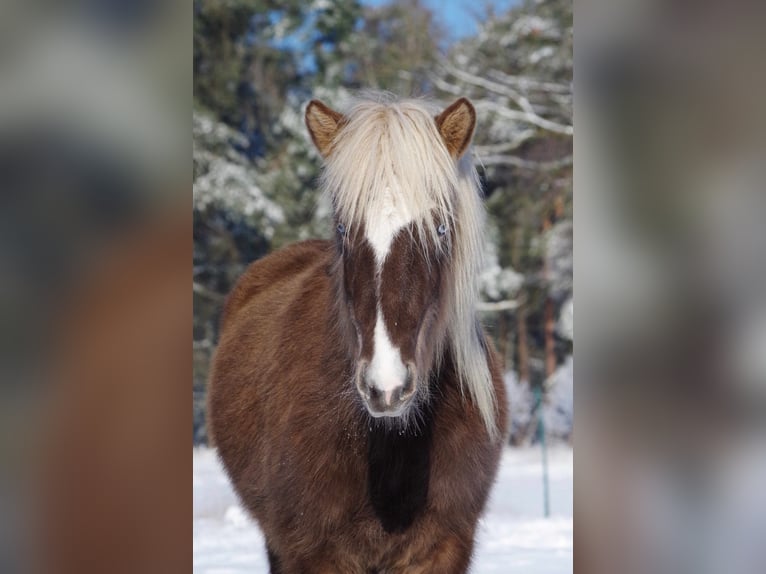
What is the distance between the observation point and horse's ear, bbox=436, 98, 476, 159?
106 inches

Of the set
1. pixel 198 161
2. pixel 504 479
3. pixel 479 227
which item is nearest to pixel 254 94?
pixel 198 161

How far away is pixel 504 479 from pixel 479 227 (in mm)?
8957

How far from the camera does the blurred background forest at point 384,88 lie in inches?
562

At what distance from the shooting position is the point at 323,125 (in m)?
2.94

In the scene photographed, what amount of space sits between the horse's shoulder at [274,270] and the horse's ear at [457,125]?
203 cm

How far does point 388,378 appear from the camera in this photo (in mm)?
2189

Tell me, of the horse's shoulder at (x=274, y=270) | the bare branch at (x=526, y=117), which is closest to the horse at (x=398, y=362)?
the horse's shoulder at (x=274, y=270)

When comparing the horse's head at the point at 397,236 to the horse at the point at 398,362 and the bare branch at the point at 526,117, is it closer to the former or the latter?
the horse at the point at 398,362

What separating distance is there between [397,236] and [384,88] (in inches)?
499
